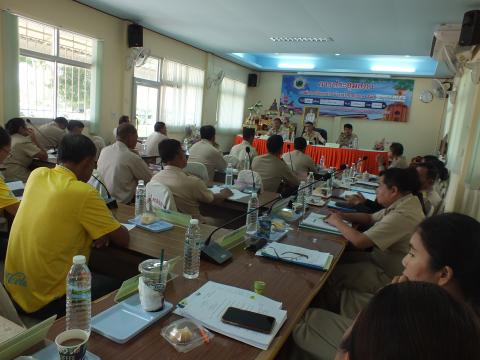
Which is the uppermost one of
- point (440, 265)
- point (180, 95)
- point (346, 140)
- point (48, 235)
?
point (180, 95)

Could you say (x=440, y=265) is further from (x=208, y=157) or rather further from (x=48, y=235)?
(x=208, y=157)

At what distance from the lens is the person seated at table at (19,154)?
12.8 ft

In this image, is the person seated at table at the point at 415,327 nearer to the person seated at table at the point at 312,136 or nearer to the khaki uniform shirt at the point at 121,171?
the khaki uniform shirt at the point at 121,171

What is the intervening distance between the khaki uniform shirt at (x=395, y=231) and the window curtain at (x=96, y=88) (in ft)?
18.2

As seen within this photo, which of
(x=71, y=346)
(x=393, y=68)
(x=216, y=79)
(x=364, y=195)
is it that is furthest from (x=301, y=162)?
(x=393, y=68)

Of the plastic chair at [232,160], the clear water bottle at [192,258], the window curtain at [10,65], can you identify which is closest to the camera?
the clear water bottle at [192,258]

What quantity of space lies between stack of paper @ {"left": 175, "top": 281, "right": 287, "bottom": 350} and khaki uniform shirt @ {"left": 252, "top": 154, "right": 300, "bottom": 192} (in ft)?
9.03

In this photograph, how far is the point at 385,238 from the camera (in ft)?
6.62

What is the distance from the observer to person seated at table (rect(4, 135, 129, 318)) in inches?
60.2

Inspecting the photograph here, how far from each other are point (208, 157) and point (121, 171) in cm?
134

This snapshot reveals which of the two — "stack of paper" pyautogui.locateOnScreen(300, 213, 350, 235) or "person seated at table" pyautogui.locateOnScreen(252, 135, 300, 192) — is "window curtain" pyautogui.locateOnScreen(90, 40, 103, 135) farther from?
"stack of paper" pyautogui.locateOnScreen(300, 213, 350, 235)

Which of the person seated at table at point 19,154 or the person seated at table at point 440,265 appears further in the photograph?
the person seated at table at point 19,154

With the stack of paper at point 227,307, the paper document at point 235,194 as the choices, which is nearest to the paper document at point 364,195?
the paper document at point 235,194

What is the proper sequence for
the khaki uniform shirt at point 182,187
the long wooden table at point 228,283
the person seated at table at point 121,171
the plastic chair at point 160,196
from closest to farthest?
the long wooden table at point 228,283
the plastic chair at point 160,196
the khaki uniform shirt at point 182,187
the person seated at table at point 121,171
